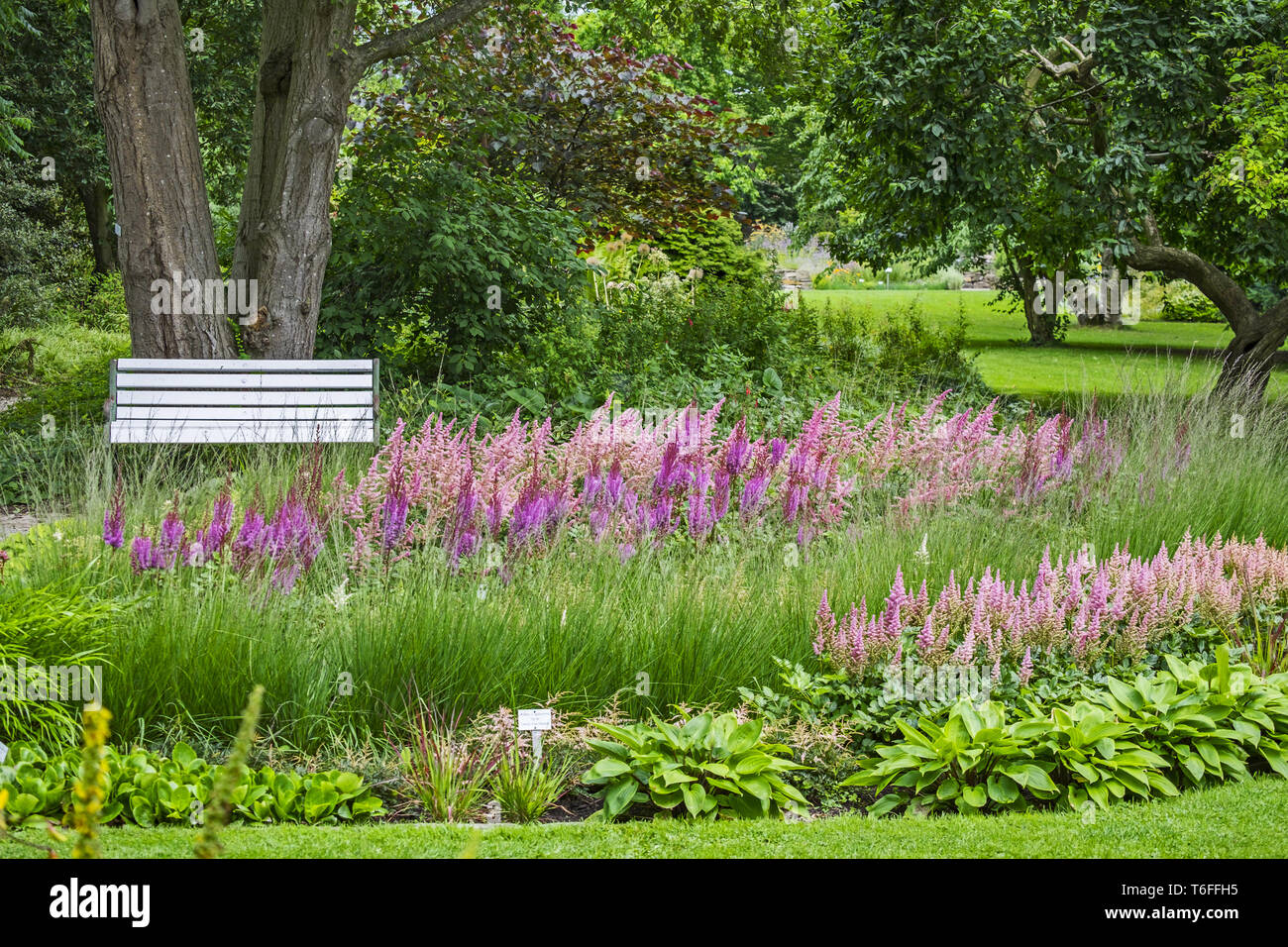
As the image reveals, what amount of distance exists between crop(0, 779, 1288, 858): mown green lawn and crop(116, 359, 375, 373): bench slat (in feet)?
17.1

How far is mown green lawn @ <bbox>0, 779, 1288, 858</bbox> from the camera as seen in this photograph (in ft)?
10.3

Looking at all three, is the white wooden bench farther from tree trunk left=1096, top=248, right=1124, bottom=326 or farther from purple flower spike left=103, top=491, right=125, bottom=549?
tree trunk left=1096, top=248, right=1124, bottom=326

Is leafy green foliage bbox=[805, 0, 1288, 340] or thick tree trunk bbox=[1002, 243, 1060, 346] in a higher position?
leafy green foliage bbox=[805, 0, 1288, 340]

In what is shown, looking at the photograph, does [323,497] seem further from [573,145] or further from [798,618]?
[573,145]

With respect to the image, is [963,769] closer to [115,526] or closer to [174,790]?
[174,790]

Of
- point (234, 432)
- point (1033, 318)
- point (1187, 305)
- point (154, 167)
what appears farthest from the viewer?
point (1187, 305)

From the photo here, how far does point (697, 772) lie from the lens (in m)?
3.60

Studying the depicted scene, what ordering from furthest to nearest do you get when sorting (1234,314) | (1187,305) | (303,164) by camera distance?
(1187,305), (1234,314), (303,164)

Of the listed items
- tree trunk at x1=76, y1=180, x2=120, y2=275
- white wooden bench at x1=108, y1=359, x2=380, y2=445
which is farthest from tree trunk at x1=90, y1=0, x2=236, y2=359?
tree trunk at x1=76, y1=180, x2=120, y2=275

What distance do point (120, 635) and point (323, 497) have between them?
1.59 metres

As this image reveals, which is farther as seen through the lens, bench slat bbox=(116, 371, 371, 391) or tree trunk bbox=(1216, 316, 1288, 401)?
tree trunk bbox=(1216, 316, 1288, 401)

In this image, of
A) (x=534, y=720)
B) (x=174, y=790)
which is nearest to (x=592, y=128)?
(x=534, y=720)

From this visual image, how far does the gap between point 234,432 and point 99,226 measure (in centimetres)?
1659

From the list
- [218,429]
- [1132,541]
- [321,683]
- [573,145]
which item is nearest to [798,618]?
[321,683]
